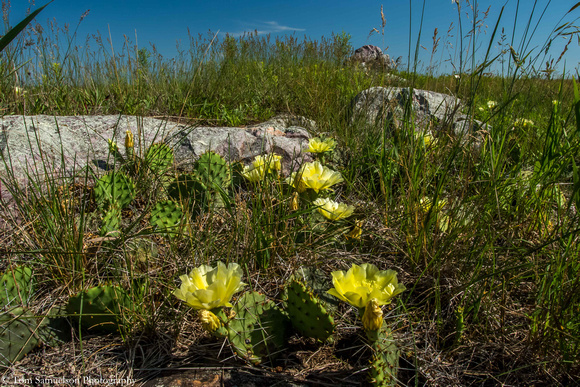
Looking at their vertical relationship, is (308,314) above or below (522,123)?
below

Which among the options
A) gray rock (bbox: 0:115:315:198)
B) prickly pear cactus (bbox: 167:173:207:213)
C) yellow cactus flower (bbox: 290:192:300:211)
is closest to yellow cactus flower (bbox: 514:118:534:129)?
gray rock (bbox: 0:115:315:198)

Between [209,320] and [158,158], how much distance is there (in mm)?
1209

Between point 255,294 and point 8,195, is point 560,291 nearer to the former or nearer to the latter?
point 255,294

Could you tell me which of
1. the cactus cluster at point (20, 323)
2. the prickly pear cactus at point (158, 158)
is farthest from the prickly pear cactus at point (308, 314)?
the prickly pear cactus at point (158, 158)

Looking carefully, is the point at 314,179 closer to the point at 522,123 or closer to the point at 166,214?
the point at 166,214

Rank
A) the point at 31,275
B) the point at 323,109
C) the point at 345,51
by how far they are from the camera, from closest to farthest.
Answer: the point at 31,275
the point at 323,109
the point at 345,51

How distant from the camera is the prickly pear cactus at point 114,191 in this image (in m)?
1.56

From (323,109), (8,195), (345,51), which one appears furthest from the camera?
(345,51)

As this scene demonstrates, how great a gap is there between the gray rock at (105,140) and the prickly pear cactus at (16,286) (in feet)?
2.49

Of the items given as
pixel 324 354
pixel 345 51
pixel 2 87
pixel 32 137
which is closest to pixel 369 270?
pixel 324 354

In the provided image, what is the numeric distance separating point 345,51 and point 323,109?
2408mm

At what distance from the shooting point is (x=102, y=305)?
3.38 ft

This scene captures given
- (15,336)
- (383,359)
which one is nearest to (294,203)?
(383,359)

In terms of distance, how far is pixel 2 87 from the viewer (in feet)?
9.74
